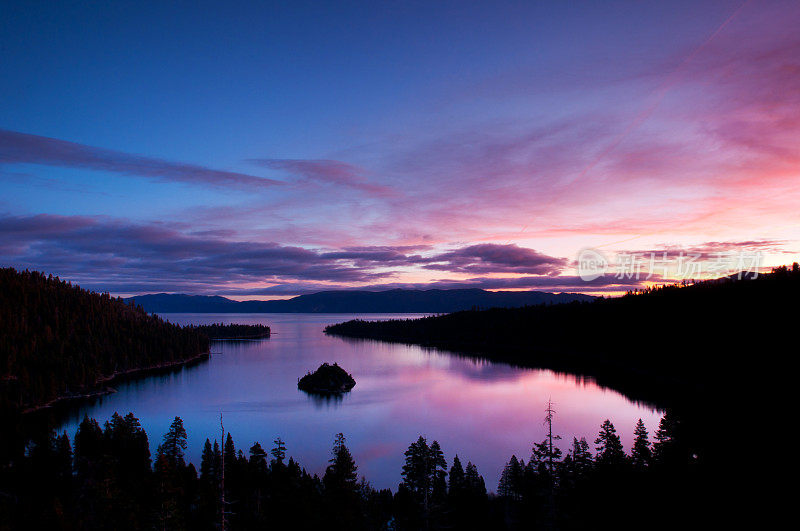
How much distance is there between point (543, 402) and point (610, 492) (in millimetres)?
61320

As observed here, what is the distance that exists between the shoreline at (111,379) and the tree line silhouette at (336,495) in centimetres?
5914

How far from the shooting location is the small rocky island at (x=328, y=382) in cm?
10050

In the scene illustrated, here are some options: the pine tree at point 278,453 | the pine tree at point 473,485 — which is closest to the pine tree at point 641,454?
the pine tree at point 473,485

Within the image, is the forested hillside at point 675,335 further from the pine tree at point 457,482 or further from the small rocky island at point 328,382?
the pine tree at point 457,482

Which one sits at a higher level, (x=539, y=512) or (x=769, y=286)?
(x=769, y=286)

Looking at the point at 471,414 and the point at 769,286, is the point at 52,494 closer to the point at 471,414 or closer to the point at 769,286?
the point at 471,414

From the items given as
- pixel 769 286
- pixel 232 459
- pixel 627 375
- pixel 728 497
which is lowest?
pixel 627 375

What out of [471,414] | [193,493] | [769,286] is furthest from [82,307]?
[769,286]

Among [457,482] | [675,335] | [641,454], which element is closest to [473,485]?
[457,482]

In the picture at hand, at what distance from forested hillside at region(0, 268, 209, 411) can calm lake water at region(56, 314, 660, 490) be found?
1037 centimetres

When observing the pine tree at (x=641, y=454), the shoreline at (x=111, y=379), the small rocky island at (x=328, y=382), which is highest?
the pine tree at (x=641, y=454)

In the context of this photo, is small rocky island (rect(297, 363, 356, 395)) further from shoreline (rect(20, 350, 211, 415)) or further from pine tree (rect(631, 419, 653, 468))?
pine tree (rect(631, 419, 653, 468))

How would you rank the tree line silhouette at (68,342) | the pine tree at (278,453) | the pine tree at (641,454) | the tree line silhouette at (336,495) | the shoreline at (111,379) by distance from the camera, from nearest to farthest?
1. the tree line silhouette at (336,495)
2. the pine tree at (641,454)
3. the pine tree at (278,453)
4. the shoreline at (111,379)
5. the tree line silhouette at (68,342)

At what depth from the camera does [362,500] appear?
115ft
